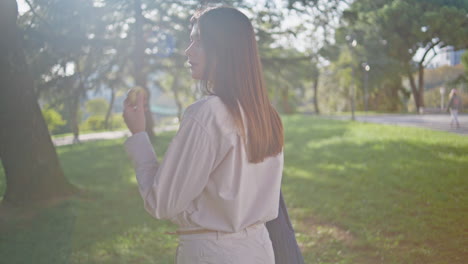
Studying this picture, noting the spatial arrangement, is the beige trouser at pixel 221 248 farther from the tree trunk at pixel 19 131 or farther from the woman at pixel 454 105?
the tree trunk at pixel 19 131

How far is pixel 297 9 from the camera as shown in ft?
31.4

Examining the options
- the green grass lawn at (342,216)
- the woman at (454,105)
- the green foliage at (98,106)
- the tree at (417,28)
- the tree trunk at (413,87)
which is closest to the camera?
the green grass lawn at (342,216)

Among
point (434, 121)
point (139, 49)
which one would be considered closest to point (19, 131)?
point (434, 121)

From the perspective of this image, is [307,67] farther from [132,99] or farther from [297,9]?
[132,99]

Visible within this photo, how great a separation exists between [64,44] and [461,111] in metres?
7.84

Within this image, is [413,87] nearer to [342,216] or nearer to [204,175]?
[342,216]

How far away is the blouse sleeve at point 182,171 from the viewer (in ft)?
4.28

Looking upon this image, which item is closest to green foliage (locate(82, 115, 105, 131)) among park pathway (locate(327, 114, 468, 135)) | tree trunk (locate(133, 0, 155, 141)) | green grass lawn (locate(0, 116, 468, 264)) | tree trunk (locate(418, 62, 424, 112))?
tree trunk (locate(133, 0, 155, 141))

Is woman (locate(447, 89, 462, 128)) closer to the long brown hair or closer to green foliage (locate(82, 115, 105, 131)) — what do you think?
the long brown hair

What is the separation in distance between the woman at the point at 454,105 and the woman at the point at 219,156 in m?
5.38

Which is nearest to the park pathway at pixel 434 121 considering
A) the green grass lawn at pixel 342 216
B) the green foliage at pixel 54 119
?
the green grass lawn at pixel 342 216

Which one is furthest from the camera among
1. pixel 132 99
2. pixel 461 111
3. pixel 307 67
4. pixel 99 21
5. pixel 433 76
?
pixel 307 67

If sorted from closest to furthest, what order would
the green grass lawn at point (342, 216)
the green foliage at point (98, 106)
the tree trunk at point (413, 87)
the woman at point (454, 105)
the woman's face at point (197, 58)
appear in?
1. the woman's face at point (197, 58)
2. the green grass lawn at point (342, 216)
3. the woman at point (454, 105)
4. the tree trunk at point (413, 87)
5. the green foliage at point (98, 106)

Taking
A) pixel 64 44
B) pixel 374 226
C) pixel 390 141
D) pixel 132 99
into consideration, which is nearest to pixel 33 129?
pixel 64 44
